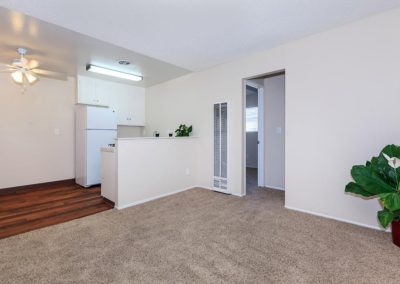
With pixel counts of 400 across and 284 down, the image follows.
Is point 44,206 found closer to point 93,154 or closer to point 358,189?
point 93,154

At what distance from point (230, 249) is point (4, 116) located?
469 cm

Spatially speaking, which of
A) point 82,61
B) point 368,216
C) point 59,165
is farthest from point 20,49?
point 368,216

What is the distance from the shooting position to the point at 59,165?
456cm

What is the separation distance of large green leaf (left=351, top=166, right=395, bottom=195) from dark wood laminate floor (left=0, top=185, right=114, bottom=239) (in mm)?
3231

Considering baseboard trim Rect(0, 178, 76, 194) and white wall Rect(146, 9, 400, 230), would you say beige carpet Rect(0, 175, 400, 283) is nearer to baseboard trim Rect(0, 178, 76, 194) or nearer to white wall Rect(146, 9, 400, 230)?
white wall Rect(146, 9, 400, 230)

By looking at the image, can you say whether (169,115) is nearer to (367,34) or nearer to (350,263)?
(367,34)

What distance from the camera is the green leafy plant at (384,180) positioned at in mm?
1828

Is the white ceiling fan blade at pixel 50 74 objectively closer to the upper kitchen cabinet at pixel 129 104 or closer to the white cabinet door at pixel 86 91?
the white cabinet door at pixel 86 91

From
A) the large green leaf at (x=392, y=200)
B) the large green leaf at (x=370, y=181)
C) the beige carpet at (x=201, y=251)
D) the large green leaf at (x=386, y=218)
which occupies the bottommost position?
the beige carpet at (x=201, y=251)

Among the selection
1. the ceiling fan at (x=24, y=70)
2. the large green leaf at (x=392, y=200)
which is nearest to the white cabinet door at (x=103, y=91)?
the ceiling fan at (x=24, y=70)

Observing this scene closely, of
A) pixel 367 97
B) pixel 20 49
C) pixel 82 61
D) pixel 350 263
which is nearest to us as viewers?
pixel 350 263

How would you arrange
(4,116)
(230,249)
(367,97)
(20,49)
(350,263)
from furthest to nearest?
1. (4,116)
2. (20,49)
3. (367,97)
4. (230,249)
5. (350,263)

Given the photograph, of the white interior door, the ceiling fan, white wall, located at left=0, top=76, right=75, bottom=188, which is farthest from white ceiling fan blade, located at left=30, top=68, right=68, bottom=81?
the white interior door

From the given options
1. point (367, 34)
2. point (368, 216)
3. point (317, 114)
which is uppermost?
point (367, 34)
